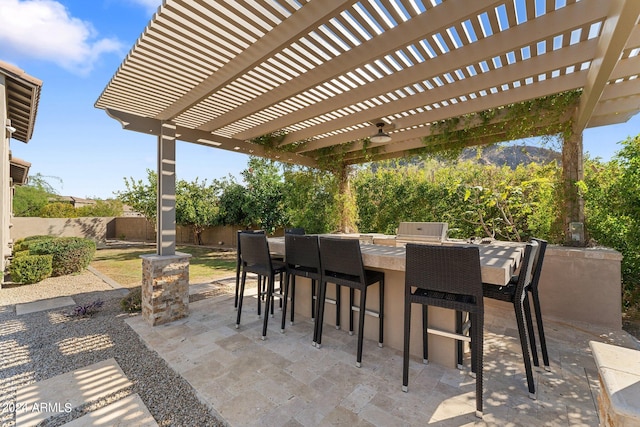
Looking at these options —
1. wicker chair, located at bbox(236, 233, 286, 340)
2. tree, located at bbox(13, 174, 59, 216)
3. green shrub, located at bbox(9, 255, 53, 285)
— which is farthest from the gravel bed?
tree, located at bbox(13, 174, 59, 216)

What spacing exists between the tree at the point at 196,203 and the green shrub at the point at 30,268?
6659 mm

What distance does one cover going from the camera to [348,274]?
2.93 m

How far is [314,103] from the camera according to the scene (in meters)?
4.29

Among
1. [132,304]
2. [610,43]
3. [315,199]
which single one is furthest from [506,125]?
[132,304]

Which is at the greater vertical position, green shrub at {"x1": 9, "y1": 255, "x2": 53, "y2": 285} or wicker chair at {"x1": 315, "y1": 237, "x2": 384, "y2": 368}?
wicker chair at {"x1": 315, "y1": 237, "x2": 384, "y2": 368}

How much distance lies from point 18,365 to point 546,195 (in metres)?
7.47

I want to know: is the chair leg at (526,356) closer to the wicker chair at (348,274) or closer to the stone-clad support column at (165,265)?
the wicker chair at (348,274)

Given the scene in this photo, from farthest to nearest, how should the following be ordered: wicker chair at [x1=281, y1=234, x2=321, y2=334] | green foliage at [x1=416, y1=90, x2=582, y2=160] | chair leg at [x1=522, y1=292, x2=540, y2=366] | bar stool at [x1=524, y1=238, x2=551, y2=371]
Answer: green foliage at [x1=416, y1=90, x2=582, y2=160] < wicker chair at [x1=281, y1=234, x2=321, y2=334] < bar stool at [x1=524, y1=238, x2=551, y2=371] < chair leg at [x1=522, y1=292, x2=540, y2=366]

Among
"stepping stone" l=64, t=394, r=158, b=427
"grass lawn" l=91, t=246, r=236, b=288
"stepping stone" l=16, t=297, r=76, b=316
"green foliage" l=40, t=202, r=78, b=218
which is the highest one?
"green foliage" l=40, t=202, r=78, b=218

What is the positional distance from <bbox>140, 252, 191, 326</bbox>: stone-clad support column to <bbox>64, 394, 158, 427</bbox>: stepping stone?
1.72 meters

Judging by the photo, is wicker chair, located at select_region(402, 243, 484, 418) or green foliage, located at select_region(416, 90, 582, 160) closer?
wicker chair, located at select_region(402, 243, 484, 418)

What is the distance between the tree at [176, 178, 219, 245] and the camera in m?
13.3

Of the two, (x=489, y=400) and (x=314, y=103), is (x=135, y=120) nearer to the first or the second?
(x=314, y=103)

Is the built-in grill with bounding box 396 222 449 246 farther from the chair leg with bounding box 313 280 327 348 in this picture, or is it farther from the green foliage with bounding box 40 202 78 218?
the green foliage with bounding box 40 202 78 218
